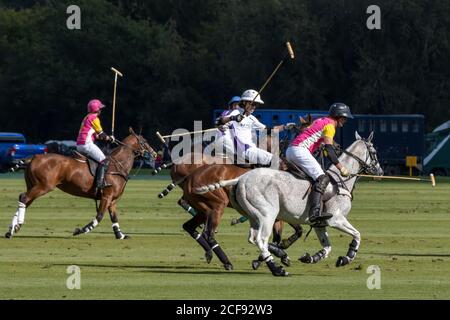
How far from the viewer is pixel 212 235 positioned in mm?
17484

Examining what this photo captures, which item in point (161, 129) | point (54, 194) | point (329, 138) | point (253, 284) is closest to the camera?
point (253, 284)

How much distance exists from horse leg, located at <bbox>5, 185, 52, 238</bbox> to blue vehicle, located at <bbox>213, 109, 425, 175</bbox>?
38302 mm

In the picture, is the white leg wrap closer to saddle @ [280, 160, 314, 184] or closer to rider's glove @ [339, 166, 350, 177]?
saddle @ [280, 160, 314, 184]

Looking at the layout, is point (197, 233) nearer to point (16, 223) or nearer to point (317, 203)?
point (317, 203)

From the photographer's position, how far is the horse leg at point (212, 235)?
1700 centimetres

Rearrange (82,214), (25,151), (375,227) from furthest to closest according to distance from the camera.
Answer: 1. (25,151)
2. (82,214)
3. (375,227)

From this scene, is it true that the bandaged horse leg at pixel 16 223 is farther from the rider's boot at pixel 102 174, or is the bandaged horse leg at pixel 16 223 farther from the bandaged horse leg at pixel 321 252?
the bandaged horse leg at pixel 321 252

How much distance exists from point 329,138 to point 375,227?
8.98 m

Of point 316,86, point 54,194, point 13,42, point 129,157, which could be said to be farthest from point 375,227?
point 13,42

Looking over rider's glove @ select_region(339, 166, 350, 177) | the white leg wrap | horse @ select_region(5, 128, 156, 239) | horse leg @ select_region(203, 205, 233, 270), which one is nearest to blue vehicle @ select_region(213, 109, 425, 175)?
horse @ select_region(5, 128, 156, 239)

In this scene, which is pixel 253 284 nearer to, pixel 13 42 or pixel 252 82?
pixel 252 82

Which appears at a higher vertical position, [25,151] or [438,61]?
[438,61]

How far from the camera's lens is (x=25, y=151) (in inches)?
2405

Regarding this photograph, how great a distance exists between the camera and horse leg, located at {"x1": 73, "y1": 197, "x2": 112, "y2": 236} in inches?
872
